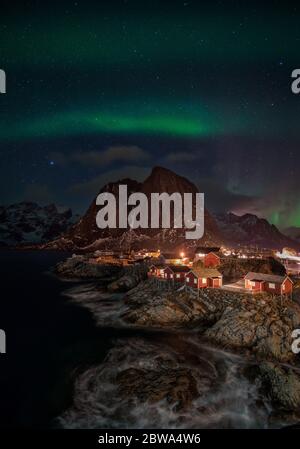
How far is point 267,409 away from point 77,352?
22.3 metres

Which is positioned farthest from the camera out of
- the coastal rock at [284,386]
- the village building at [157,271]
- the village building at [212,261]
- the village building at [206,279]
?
the village building at [212,261]

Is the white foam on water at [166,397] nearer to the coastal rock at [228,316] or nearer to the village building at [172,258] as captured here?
the coastal rock at [228,316]

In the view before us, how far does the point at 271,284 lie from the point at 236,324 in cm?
1224

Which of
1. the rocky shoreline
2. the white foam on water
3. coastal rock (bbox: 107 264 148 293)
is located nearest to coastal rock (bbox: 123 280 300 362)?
the rocky shoreline

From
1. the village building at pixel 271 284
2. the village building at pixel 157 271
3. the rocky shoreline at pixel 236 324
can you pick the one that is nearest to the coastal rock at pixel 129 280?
the village building at pixel 157 271

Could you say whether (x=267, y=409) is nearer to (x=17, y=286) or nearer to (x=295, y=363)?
(x=295, y=363)

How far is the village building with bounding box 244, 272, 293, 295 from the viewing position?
4625 cm

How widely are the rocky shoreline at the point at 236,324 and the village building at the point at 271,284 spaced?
2010 mm

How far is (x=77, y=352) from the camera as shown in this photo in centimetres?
3659

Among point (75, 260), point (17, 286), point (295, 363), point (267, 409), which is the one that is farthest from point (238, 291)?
point (75, 260)

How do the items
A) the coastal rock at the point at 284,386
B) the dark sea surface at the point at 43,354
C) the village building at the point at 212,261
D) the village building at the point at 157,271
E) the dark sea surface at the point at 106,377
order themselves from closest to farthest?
the dark sea surface at the point at 106,377 → the coastal rock at the point at 284,386 → the dark sea surface at the point at 43,354 → the village building at the point at 157,271 → the village building at the point at 212,261

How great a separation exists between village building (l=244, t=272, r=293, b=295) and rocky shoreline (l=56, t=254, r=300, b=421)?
6.60 feet

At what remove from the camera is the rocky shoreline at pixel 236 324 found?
25469 mm

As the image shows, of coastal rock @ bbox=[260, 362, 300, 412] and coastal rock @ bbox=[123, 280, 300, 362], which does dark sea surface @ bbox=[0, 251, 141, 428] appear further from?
coastal rock @ bbox=[260, 362, 300, 412]
